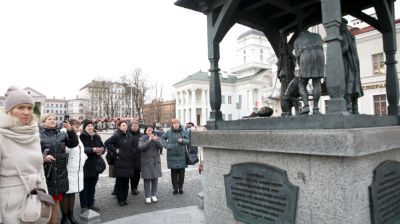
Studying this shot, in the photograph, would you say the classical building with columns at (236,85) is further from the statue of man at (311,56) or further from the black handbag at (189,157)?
the statue of man at (311,56)

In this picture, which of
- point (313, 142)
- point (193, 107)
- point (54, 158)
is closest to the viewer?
point (313, 142)

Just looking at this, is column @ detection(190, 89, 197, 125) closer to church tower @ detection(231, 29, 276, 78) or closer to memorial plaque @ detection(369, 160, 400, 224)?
church tower @ detection(231, 29, 276, 78)

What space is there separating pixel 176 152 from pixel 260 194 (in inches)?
210

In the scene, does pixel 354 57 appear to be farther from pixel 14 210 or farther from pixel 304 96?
pixel 14 210

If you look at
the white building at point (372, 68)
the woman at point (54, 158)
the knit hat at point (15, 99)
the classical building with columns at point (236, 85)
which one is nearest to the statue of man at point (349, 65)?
the knit hat at point (15, 99)

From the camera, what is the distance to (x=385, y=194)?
2945 millimetres

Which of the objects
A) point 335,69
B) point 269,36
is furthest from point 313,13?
point 335,69

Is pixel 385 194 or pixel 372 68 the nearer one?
pixel 385 194

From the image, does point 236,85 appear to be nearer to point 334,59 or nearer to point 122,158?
point 122,158

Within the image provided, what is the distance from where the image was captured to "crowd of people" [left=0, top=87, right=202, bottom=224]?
9.73 feet

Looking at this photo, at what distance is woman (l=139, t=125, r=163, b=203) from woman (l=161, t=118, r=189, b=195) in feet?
1.90

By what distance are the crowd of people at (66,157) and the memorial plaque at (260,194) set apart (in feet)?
6.82

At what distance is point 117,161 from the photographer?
747 centimetres

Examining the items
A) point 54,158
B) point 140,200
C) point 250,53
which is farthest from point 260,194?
point 250,53
